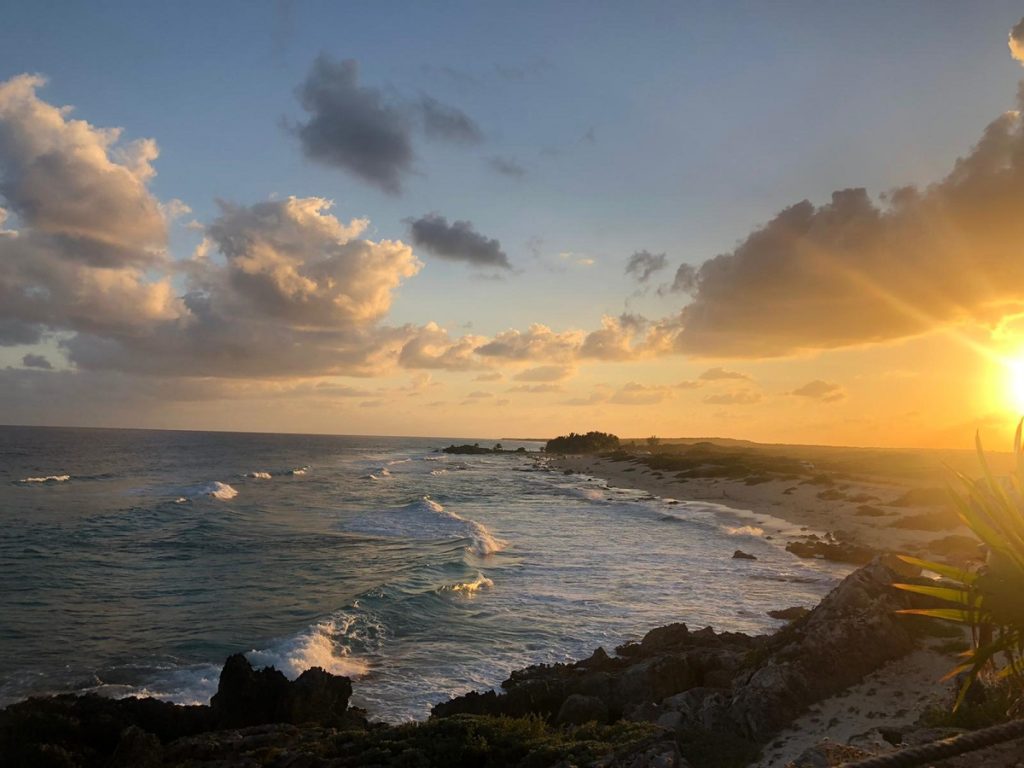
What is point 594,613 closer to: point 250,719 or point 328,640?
point 328,640

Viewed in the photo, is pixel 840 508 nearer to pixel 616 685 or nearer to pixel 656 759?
pixel 616 685

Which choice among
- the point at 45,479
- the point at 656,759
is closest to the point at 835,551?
the point at 656,759

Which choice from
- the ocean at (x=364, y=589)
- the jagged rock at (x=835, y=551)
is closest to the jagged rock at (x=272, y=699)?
the ocean at (x=364, y=589)

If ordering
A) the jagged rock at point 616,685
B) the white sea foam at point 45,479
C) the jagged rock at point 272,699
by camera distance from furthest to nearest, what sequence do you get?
1. the white sea foam at point 45,479
2. the jagged rock at point 616,685
3. the jagged rock at point 272,699

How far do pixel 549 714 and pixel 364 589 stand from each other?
14.4 meters

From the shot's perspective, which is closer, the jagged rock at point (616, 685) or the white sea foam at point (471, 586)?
the jagged rock at point (616, 685)

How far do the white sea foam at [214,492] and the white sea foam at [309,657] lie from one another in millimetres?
41793

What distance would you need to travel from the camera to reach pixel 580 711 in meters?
11.7

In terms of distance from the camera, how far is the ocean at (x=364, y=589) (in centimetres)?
1662

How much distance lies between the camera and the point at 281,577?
2650 centimetres

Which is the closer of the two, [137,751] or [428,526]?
[137,751]

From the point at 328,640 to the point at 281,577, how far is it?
361 inches

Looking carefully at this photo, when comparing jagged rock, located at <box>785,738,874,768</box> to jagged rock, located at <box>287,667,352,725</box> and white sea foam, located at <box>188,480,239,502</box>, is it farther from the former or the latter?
white sea foam, located at <box>188,480,239,502</box>

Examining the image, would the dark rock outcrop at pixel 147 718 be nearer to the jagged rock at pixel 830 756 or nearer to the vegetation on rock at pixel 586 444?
the jagged rock at pixel 830 756
